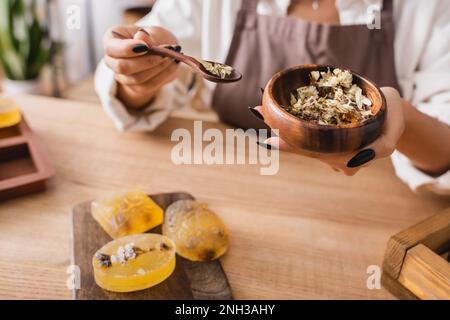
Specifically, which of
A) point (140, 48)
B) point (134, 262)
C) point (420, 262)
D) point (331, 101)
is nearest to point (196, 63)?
point (140, 48)

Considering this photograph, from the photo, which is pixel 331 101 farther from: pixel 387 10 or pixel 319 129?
pixel 387 10

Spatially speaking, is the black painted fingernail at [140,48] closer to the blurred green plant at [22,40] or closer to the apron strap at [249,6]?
the apron strap at [249,6]

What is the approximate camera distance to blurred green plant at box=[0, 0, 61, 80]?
2.08 meters

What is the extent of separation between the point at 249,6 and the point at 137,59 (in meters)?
0.46

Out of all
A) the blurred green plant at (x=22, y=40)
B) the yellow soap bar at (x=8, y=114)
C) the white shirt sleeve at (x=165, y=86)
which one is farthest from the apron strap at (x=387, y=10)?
the blurred green plant at (x=22, y=40)

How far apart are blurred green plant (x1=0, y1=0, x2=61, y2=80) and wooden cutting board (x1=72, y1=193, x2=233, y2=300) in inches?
64.0

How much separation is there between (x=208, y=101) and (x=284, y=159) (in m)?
0.41

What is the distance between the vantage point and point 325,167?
101 centimetres

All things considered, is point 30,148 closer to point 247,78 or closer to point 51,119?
point 51,119

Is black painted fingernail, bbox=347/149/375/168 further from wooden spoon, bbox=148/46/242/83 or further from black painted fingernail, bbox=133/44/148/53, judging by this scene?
black painted fingernail, bbox=133/44/148/53

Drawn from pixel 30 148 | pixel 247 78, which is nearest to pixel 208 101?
pixel 247 78

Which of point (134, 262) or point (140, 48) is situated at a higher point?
point (140, 48)

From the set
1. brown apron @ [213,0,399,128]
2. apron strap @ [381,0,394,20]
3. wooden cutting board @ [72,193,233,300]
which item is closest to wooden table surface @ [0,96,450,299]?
wooden cutting board @ [72,193,233,300]

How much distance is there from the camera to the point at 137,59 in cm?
84
